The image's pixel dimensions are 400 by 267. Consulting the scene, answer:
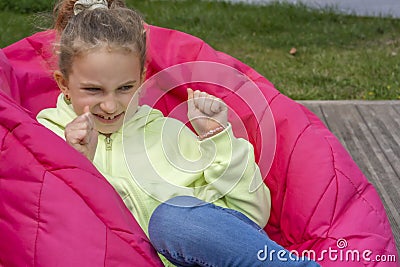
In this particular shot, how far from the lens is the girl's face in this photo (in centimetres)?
197

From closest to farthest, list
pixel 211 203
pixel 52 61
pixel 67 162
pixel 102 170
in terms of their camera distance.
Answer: pixel 67 162 → pixel 211 203 → pixel 102 170 → pixel 52 61

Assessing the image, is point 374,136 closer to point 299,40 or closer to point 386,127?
point 386,127

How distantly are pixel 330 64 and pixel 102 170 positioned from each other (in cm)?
246

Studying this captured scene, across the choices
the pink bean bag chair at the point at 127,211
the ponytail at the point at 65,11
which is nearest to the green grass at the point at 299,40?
the pink bean bag chair at the point at 127,211

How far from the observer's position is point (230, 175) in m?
2.00

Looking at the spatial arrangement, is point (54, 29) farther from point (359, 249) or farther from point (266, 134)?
point (359, 249)

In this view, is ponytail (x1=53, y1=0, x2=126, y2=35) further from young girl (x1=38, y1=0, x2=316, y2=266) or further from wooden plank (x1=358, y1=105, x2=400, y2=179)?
wooden plank (x1=358, y1=105, x2=400, y2=179)

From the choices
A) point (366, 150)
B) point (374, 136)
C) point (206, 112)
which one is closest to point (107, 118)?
point (206, 112)

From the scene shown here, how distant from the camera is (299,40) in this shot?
4.69 metres

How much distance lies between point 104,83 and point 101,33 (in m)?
0.15

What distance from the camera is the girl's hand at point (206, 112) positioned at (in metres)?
1.96

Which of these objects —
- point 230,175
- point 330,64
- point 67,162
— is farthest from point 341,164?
point 330,64

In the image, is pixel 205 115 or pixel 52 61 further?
pixel 52 61

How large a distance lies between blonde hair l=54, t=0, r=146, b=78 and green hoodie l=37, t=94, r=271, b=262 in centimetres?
17
